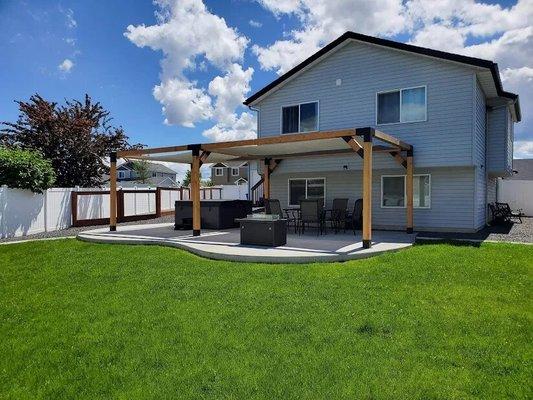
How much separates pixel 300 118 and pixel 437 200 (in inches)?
223

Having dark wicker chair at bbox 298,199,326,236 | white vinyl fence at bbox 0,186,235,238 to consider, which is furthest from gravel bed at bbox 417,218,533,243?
white vinyl fence at bbox 0,186,235,238

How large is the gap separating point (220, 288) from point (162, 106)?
72.2 feet

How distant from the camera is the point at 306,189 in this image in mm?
14945

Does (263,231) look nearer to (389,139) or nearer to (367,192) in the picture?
(367,192)

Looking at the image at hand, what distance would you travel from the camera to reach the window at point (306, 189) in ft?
48.0

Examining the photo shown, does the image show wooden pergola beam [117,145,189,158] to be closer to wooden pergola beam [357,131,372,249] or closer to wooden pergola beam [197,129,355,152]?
wooden pergola beam [197,129,355,152]

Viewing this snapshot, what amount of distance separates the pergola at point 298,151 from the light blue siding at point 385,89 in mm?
811

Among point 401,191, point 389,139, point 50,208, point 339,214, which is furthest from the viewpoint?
point 50,208

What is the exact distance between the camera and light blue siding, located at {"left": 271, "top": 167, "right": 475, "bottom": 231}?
467 inches

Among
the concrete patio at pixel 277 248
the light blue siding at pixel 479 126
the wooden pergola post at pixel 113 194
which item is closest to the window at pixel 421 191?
the light blue siding at pixel 479 126

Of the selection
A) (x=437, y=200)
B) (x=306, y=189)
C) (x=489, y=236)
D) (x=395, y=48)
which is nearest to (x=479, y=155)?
(x=437, y=200)

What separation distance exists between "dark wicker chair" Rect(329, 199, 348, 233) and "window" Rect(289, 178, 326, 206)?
1.23 meters

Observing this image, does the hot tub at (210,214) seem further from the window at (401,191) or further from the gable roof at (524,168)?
the gable roof at (524,168)

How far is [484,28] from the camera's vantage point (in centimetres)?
1232
